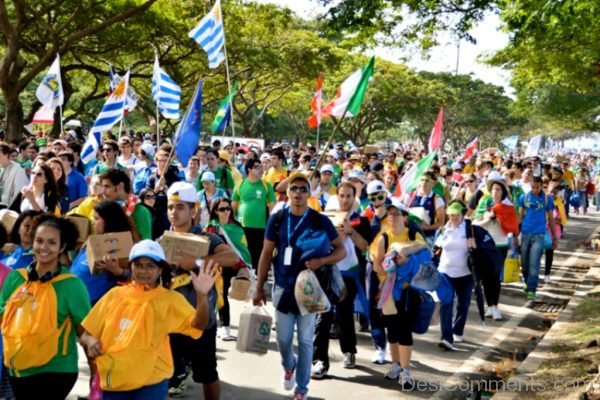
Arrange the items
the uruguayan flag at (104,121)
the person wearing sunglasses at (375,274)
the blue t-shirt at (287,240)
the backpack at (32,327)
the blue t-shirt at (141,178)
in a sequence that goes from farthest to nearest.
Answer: the uruguayan flag at (104,121) → the blue t-shirt at (141,178) → the person wearing sunglasses at (375,274) → the blue t-shirt at (287,240) → the backpack at (32,327)

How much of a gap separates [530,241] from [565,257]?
557 cm

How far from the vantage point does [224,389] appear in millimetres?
6500

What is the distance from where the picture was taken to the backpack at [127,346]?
155 inches

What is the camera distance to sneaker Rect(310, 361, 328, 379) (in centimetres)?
687

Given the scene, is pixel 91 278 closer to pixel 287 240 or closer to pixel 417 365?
pixel 287 240

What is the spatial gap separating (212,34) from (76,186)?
17.6 feet

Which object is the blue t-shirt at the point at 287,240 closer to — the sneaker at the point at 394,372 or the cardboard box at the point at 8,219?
the sneaker at the point at 394,372

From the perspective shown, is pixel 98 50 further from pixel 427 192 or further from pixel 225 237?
pixel 225 237

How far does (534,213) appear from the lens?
439 inches

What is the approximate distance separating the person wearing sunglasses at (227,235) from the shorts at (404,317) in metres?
1.30

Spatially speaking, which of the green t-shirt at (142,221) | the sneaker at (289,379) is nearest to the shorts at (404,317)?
the sneaker at (289,379)

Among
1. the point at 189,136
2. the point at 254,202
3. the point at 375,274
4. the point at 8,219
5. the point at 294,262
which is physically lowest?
the point at 375,274

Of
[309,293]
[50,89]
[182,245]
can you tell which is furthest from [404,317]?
[50,89]

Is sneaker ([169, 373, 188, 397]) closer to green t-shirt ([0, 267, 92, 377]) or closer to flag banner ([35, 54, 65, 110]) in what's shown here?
green t-shirt ([0, 267, 92, 377])
